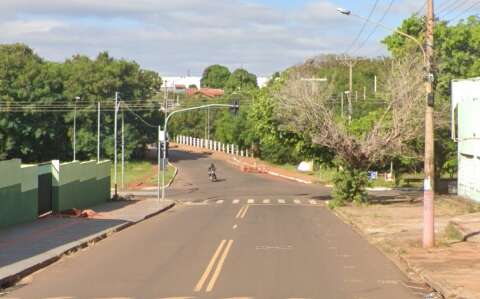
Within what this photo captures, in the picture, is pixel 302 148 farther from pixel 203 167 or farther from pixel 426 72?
pixel 203 167

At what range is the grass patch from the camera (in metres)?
77.8

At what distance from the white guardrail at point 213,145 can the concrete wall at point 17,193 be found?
268ft

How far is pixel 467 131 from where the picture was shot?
143 feet

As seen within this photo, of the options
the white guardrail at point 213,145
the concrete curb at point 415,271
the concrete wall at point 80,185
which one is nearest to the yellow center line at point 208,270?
the concrete curb at point 415,271

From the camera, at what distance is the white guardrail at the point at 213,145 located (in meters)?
117

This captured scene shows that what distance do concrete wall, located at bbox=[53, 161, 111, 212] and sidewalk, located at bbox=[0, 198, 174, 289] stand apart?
1664 mm

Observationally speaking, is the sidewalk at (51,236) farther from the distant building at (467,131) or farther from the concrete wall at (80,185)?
the distant building at (467,131)

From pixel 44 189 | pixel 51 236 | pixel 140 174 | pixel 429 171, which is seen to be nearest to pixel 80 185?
pixel 44 189

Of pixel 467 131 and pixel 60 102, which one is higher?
pixel 60 102

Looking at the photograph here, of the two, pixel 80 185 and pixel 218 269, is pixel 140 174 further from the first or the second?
pixel 218 269

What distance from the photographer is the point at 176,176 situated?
272 ft

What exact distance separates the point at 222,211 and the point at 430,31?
74.7 ft

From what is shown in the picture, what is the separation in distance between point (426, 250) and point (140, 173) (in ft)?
227

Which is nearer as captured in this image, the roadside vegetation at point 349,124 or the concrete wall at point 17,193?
the concrete wall at point 17,193
